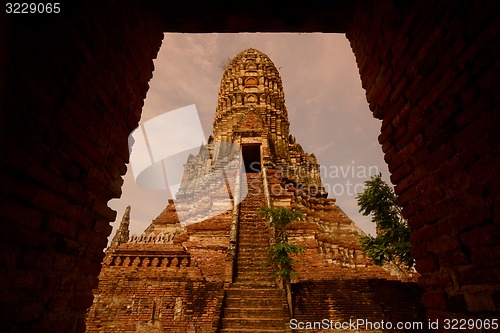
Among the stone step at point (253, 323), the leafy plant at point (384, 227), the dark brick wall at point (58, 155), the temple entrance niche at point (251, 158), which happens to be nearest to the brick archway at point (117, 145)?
the dark brick wall at point (58, 155)

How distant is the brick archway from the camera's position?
155 centimetres

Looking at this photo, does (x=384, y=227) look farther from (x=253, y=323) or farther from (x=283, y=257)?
(x=253, y=323)

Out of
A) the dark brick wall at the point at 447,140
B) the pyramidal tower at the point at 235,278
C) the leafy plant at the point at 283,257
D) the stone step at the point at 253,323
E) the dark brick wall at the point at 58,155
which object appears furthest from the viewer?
the leafy plant at the point at 283,257

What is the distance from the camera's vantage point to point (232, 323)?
6.21m

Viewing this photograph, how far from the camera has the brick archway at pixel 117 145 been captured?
1.55 m

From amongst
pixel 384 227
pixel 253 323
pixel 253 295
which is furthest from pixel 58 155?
pixel 384 227

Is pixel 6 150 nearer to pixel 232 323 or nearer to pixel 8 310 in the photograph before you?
pixel 8 310

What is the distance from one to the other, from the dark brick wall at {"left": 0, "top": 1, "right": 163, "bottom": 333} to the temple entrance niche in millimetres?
17907

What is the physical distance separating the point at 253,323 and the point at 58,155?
592 centimetres

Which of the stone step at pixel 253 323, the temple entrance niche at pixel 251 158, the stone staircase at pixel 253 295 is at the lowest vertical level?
the stone step at pixel 253 323

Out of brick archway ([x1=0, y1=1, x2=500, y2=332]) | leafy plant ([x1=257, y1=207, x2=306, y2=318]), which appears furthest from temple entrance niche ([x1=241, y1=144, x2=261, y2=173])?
brick archway ([x1=0, y1=1, x2=500, y2=332])

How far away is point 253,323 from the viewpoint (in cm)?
615

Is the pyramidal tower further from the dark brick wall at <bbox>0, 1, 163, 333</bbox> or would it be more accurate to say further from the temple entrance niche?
the dark brick wall at <bbox>0, 1, 163, 333</bbox>

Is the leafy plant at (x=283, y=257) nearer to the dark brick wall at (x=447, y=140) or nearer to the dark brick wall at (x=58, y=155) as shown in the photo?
the dark brick wall at (x=447, y=140)
